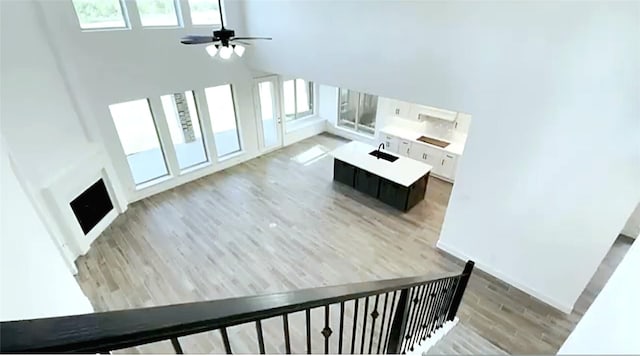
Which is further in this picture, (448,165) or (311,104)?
(311,104)

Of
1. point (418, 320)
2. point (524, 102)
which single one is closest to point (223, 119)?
point (524, 102)

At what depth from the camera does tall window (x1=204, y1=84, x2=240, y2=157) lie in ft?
24.3

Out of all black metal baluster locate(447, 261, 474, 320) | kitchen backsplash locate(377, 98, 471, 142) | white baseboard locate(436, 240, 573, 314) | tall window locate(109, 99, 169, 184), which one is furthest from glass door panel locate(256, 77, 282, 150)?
black metal baluster locate(447, 261, 474, 320)

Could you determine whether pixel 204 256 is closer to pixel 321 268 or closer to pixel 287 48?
pixel 321 268

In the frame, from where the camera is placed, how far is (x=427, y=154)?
310 inches

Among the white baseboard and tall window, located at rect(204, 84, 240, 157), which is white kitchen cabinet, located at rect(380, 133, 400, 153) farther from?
tall window, located at rect(204, 84, 240, 157)

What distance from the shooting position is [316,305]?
102 cm

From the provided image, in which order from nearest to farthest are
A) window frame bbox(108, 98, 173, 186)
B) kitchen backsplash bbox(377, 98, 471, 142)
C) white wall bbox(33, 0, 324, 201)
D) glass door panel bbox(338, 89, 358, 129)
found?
1. white wall bbox(33, 0, 324, 201)
2. window frame bbox(108, 98, 173, 186)
3. kitchen backsplash bbox(377, 98, 471, 142)
4. glass door panel bbox(338, 89, 358, 129)

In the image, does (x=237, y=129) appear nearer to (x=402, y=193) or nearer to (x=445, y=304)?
(x=402, y=193)

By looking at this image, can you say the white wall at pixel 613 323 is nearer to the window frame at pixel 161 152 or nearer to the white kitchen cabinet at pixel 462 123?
the white kitchen cabinet at pixel 462 123

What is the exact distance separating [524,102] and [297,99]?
7.14m

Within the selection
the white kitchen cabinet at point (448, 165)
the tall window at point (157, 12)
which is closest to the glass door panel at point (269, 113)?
the tall window at point (157, 12)

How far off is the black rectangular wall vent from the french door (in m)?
3.90

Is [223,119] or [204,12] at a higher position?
[204,12]
